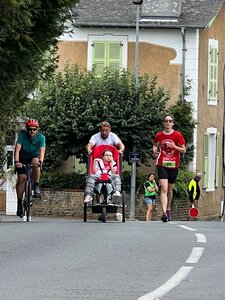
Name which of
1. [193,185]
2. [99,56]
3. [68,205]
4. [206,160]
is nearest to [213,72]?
[206,160]

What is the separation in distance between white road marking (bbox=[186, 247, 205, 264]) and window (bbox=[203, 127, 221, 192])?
30461 millimetres

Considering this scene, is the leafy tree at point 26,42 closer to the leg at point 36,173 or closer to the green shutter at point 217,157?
the leg at point 36,173

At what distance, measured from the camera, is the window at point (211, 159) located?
144 feet

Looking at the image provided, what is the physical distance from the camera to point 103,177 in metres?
19.6

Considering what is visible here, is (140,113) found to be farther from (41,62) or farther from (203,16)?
(41,62)

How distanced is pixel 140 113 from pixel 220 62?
5.84m

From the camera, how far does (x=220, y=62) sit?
44.8 metres

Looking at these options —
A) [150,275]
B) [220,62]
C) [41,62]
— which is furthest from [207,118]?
[150,275]

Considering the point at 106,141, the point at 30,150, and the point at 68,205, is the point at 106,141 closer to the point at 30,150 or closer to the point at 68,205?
the point at 30,150

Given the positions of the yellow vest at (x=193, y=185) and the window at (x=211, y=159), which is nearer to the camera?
the yellow vest at (x=193, y=185)

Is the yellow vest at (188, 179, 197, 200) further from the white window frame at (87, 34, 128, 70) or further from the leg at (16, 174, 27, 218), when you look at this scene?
the leg at (16, 174, 27, 218)

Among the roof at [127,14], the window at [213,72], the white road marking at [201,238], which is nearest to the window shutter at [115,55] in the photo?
the roof at [127,14]

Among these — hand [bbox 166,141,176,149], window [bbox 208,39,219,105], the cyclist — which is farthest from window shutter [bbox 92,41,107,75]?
the cyclist

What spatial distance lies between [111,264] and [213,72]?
3285cm
